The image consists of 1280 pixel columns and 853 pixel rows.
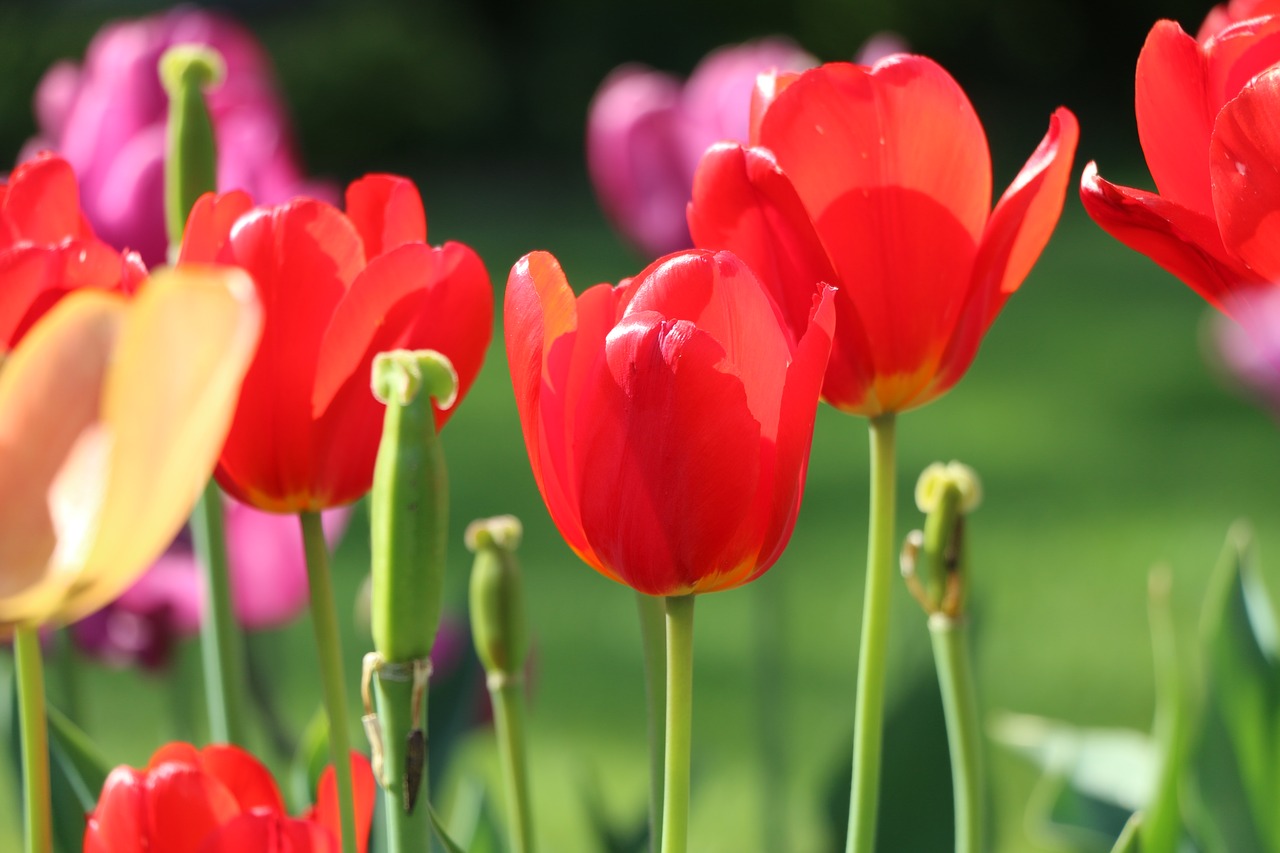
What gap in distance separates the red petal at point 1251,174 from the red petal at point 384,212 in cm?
20

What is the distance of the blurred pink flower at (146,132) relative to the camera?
747 mm

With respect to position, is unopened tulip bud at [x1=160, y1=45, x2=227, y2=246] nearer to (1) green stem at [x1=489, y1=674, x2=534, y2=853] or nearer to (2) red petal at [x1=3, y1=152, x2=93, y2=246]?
(2) red petal at [x1=3, y1=152, x2=93, y2=246]

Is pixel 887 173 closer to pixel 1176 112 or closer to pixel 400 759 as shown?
pixel 1176 112

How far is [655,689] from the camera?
43 cm

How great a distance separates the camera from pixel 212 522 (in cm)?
52

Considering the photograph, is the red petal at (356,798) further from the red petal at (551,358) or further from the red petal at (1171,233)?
the red petal at (1171,233)

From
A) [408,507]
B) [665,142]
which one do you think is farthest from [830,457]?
[408,507]

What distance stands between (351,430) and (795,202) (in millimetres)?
130

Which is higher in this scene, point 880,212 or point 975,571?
point 880,212

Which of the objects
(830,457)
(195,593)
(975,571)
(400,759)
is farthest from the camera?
(830,457)

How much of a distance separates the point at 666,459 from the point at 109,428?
6.3 inches

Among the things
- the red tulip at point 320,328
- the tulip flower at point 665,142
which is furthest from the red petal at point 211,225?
the tulip flower at point 665,142

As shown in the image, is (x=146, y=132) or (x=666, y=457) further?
(x=146, y=132)

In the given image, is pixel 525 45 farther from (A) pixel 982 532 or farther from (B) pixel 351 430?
(B) pixel 351 430
